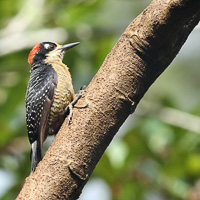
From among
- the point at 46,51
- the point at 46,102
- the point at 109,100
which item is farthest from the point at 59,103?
the point at 109,100

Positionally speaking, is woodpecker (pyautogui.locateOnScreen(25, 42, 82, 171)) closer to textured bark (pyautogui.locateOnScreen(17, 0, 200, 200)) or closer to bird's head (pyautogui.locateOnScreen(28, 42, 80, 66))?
bird's head (pyautogui.locateOnScreen(28, 42, 80, 66))

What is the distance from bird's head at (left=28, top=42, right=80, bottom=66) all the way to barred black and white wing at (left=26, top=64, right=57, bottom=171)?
0.75 meters

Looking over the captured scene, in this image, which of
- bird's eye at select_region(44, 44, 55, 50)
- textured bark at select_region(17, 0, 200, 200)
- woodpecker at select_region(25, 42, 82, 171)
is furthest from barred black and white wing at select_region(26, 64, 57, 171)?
textured bark at select_region(17, 0, 200, 200)

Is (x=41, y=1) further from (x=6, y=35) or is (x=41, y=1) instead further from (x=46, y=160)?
(x=46, y=160)

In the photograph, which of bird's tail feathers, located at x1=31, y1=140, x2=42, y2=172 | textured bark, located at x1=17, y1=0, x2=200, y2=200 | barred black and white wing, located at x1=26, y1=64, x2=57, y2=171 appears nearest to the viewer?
textured bark, located at x1=17, y1=0, x2=200, y2=200

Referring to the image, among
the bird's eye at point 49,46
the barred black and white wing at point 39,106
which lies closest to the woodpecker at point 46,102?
the barred black and white wing at point 39,106

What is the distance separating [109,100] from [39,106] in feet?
5.96

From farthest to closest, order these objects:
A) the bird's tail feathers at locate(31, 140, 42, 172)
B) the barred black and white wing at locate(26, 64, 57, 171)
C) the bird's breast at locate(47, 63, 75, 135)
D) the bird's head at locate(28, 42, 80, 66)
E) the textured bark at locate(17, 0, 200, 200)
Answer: the bird's head at locate(28, 42, 80, 66) → the bird's breast at locate(47, 63, 75, 135) → the barred black and white wing at locate(26, 64, 57, 171) → the bird's tail feathers at locate(31, 140, 42, 172) → the textured bark at locate(17, 0, 200, 200)

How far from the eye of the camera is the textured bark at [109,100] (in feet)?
8.44

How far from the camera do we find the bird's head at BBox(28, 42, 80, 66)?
5.45 meters

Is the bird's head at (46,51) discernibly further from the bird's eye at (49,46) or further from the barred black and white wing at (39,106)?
the barred black and white wing at (39,106)

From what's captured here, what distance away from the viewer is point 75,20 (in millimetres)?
5723

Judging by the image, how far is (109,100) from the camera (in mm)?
2713

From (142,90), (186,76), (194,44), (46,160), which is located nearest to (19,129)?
(46,160)
